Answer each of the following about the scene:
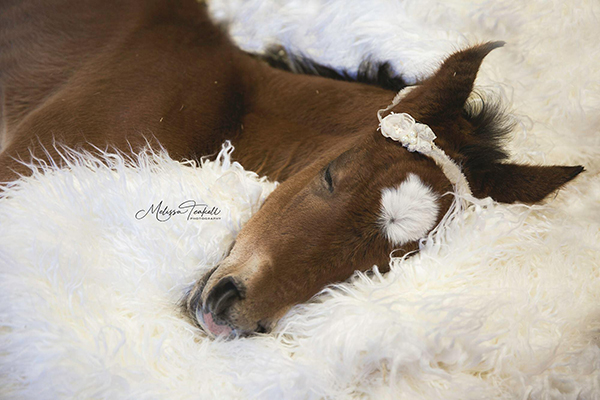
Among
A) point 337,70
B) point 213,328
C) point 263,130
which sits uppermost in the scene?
point 337,70

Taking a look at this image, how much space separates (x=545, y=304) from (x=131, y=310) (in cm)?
71

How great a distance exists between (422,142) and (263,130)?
1.62 feet

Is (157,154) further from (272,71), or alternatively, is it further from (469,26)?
(469,26)

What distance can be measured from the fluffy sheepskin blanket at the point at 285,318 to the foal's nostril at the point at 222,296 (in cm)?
8

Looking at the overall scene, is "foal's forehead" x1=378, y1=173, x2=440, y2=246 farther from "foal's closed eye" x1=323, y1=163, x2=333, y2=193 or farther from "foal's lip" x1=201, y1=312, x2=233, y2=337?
"foal's lip" x1=201, y1=312, x2=233, y2=337

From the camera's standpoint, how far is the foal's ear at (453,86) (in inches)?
32.6

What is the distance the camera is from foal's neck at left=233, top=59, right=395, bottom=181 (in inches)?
41.9

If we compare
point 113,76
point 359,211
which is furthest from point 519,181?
point 113,76

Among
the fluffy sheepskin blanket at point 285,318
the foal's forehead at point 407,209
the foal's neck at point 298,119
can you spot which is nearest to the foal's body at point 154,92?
the foal's neck at point 298,119

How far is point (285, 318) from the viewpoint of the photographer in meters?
0.77

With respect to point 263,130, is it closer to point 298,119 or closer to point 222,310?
point 298,119

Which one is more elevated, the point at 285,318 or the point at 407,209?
the point at 407,209

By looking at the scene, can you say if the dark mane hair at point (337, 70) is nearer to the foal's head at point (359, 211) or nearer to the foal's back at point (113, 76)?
the foal's back at point (113, 76)

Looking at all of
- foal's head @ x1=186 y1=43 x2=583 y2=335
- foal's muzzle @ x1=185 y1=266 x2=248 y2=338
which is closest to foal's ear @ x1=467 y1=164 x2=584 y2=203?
foal's head @ x1=186 y1=43 x2=583 y2=335
